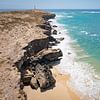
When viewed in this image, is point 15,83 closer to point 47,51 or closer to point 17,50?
point 17,50

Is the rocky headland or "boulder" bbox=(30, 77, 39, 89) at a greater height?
the rocky headland

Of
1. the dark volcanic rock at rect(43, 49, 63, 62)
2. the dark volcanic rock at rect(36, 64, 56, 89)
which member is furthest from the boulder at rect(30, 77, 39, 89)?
the dark volcanic rock at rect(43, 49, 63, 62)

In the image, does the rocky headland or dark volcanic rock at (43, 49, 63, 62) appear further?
dark volcanic rock at (43, 49, 63, 62)

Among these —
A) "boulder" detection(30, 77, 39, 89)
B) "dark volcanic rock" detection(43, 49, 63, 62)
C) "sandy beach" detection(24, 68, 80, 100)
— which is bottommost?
"sandy beach" detection(24, 68, 80, 100)

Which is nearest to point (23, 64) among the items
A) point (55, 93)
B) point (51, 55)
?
point (51, 55)

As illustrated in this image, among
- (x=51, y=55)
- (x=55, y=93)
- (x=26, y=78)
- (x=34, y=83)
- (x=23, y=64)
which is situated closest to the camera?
(x=55, y=93)

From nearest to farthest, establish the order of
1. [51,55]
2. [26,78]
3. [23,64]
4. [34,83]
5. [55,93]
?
[55,93] < [34,83] < [26,78] < [23,64] < [51,55]

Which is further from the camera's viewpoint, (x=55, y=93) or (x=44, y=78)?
(x=44, y=78)

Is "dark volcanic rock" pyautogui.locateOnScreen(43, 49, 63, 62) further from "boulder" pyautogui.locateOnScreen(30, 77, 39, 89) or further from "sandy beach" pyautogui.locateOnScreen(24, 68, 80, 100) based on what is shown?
"boulder" pyautogui.locateOnScreen(30, 77, 39, 89)

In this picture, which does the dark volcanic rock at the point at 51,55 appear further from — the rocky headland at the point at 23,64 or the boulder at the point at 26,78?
the boulder at the point at 26,78

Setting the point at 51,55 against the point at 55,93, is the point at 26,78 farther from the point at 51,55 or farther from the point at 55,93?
the point at 51,55

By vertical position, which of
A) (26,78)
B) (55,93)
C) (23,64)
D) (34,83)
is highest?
(23,64)
